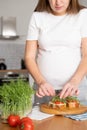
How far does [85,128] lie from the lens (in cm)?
120

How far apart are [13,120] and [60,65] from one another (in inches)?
20.0

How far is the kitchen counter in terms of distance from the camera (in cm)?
121

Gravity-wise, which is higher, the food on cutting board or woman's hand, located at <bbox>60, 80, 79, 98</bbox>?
woman's hand, located at <bbox>60, 80, 79, 98</bbox>

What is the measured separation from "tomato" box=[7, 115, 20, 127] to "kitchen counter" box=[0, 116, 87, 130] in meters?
0.02

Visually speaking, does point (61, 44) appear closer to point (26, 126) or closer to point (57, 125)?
point (57, 125)

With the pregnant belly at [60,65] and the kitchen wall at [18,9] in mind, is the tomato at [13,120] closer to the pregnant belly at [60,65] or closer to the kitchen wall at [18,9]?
the pregnant belly at [60,65]

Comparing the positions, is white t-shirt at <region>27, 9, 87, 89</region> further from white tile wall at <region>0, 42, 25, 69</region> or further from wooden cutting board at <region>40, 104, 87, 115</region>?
white tile wall at <region>0, 42, 25, 69</region>

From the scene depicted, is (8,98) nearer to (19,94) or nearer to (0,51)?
(19,94)

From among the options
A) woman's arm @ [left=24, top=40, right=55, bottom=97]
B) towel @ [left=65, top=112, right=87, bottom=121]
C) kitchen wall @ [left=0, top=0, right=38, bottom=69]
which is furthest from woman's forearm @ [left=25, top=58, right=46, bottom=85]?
kitchen wall @ [left=0, top=0, right=38, bottom=69]

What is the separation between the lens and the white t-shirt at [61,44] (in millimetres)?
1615

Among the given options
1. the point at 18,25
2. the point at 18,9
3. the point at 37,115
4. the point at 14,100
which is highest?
the point at 18,9

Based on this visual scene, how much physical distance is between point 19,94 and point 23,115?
0.32ft

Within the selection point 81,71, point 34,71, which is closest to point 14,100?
point 34,71

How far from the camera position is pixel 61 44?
63.8 inches
